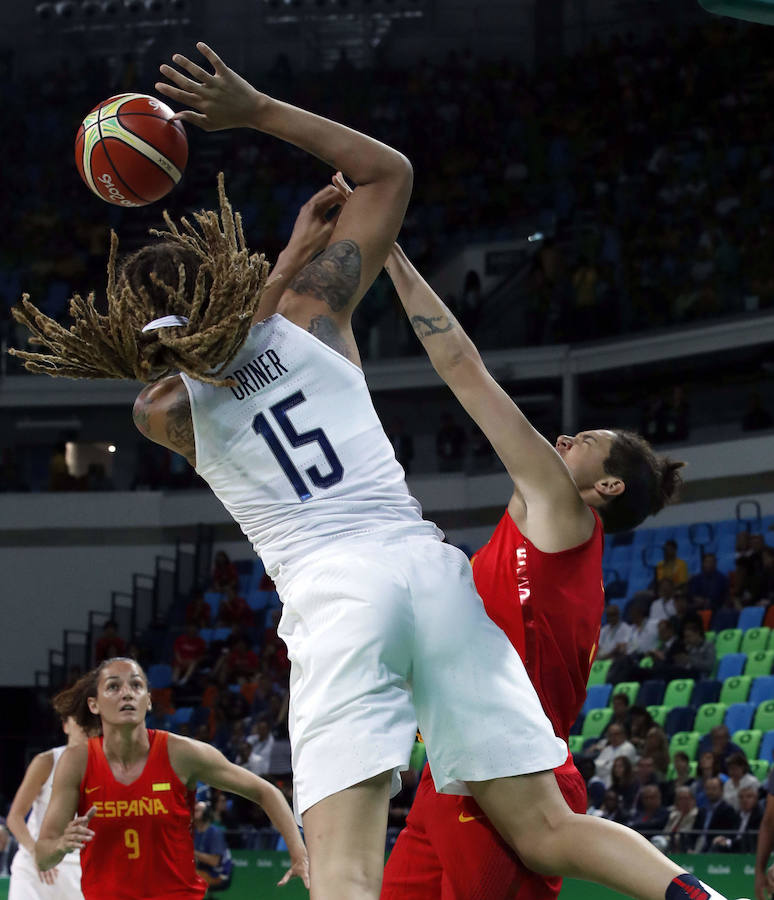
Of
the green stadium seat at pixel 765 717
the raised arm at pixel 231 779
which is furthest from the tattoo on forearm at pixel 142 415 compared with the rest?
the green stadium seat at pixel 765 717

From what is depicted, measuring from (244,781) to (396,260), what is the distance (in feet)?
8.06

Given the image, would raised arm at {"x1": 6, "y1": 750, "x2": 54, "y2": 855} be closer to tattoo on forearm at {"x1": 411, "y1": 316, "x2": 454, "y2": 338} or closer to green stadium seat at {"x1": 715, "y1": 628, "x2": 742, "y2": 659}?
tattoo on forearm at {"x1": 411, "y1": 316, "x2": 454, "y2": 338}

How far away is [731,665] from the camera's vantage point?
41.0ft

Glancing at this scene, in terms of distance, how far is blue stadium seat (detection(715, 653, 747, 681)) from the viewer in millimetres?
12430

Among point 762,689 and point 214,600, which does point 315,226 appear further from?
point 214,600

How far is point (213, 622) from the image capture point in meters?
17.9

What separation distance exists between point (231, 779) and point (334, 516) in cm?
265

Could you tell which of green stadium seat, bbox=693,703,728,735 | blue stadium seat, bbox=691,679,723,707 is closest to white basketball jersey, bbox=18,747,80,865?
green stadium seat, bbox=693,703,728,735

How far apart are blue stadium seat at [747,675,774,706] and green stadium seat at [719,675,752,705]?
0.19 ft

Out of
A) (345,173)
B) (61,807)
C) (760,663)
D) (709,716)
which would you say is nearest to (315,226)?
(345,173)

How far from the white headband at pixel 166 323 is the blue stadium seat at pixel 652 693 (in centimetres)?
996

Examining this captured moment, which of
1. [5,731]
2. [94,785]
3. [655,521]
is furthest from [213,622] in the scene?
[94,785]

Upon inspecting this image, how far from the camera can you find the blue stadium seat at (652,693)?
41.4 ft

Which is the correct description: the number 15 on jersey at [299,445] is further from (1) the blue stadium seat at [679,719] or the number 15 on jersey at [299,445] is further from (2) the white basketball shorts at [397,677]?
(1) the blue stadium seat at [679,719]
